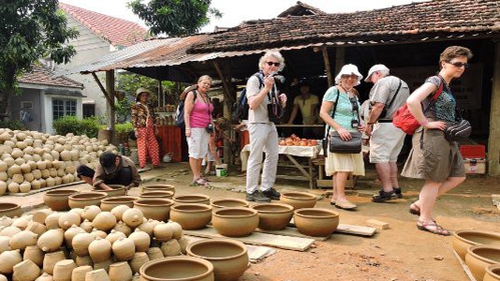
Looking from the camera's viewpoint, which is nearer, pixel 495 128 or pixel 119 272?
pixel 119 272

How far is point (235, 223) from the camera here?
129 inches

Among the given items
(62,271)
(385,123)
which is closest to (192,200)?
(62,271)

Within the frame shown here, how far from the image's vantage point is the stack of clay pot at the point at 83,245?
2.31 m

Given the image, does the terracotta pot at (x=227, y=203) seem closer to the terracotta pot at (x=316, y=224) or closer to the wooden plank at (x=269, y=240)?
the wooden plank at (x=269, y=240)

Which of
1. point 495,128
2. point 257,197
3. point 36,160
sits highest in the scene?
point 495,128

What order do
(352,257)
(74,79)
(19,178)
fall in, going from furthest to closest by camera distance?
(74,79) → (19,178) → (352,257)

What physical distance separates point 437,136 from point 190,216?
2.39 m

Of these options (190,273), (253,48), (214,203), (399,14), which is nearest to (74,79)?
(253,48)

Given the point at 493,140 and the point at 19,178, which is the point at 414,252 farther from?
the point at 19,178

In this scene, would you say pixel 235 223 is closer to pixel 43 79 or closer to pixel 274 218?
pixel 274 218

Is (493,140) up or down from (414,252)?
up

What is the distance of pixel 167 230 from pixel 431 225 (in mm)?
2618

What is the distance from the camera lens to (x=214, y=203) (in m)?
3.86

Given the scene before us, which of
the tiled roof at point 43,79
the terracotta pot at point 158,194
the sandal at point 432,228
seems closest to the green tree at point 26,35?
the tiled roof at point 43,79
